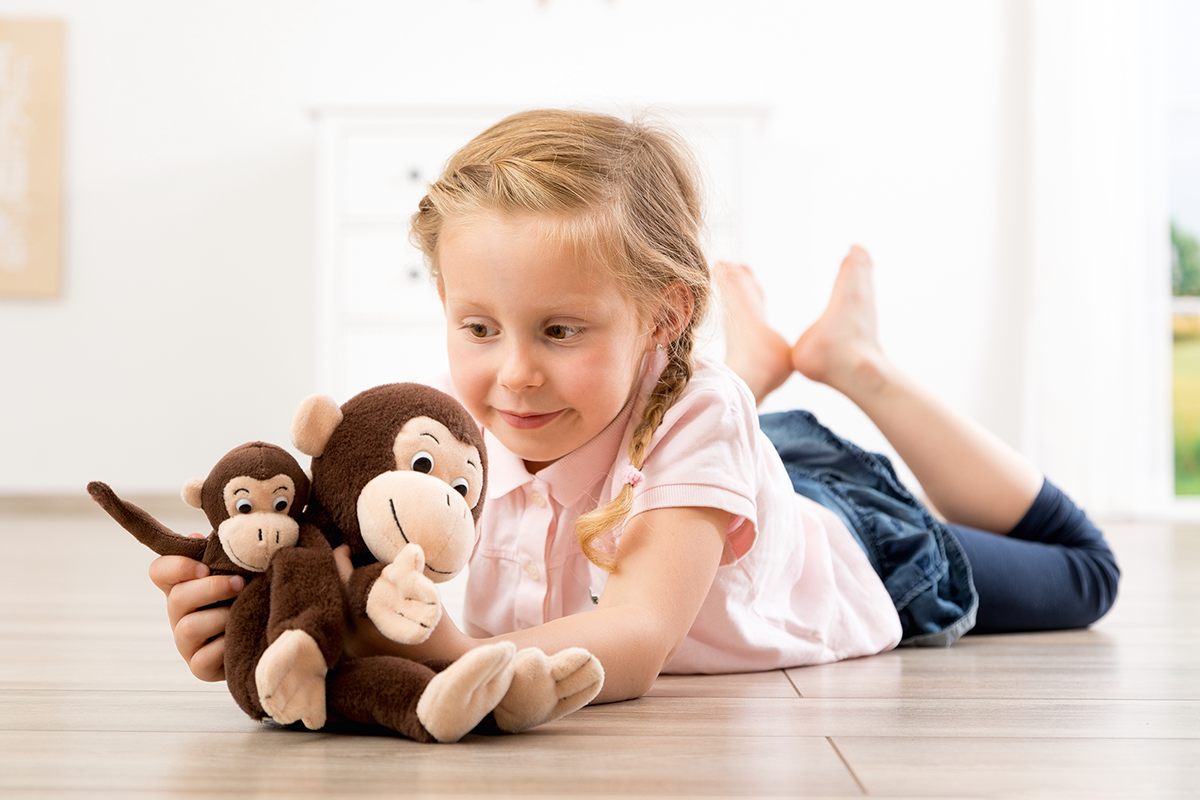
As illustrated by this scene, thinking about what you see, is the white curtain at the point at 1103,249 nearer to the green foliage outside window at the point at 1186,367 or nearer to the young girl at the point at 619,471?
the green foliage outside window at the point at 1186,367

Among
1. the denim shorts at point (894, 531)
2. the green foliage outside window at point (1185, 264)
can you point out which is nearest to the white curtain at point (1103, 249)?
the green foliage outside window at point (1185, 264)

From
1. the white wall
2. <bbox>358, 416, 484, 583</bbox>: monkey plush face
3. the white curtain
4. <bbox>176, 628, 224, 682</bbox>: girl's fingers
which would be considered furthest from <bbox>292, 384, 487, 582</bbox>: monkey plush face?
the white curtain

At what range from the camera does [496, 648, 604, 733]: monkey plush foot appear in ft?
2.11

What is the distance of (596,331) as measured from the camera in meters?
0.81

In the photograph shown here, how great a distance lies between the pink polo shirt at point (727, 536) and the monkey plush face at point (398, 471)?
0.60ft

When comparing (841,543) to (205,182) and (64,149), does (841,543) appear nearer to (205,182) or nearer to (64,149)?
(205,182)

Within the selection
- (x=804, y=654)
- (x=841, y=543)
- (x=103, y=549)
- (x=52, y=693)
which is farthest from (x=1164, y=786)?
(x=103, y=549)

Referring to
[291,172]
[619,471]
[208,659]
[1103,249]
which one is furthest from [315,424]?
[1103,249]

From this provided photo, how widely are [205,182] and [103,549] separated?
4.14 feet

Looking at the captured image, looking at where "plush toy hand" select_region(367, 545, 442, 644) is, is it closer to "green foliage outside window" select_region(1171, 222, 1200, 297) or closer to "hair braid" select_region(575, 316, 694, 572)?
"hair braid" select_region(575, 316, 694, 572)

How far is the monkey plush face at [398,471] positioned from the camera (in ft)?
2.10

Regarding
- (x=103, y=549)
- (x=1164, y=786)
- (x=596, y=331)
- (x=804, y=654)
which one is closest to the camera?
(x=1164, y=786)

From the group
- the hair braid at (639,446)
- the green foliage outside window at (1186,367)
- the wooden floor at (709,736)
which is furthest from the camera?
the green foliage outside window at (1186,367)

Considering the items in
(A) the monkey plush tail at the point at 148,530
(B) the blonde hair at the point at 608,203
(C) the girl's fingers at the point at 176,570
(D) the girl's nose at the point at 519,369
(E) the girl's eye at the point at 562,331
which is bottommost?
(C) the girl's fingers at the point at 176,570
